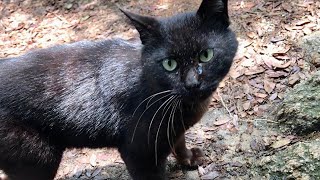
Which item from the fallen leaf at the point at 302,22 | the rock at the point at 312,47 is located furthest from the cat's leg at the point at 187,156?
the fallen leaf at the point at 302,22

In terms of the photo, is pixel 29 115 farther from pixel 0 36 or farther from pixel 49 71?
pixel 0 36

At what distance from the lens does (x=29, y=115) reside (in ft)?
9.30

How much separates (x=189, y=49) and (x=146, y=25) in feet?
0.95

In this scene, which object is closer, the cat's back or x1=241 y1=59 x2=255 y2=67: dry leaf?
the cat's back

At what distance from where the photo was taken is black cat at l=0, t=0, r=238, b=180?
2.65 metres

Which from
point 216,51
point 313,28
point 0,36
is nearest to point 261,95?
point 313,28

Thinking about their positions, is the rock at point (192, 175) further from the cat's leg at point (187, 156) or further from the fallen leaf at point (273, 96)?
the fallen leaf at point (273, 96)

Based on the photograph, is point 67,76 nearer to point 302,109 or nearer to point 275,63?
point 302,109

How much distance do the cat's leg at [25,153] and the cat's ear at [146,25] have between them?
97 centimetres

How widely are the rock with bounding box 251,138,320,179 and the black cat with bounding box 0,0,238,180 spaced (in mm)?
564

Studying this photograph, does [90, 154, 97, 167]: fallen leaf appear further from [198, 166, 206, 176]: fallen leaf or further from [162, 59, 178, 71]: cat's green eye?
[162, 59, 178, 71]: cat's green eye

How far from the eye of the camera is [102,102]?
9.53 ft

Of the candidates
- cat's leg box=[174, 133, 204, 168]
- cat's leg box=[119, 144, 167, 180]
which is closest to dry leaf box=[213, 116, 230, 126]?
cat's leg box=[174, 133, 204, 168]

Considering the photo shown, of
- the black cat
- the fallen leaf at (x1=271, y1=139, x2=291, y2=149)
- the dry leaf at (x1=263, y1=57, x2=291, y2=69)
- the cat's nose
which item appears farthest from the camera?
the dry leaf at (x1=263, y1=57, x2=291, y2=69)
